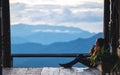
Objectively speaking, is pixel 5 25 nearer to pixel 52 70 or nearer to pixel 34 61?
pixel 52 70

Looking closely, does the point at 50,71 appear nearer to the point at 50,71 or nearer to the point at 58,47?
the point at 50,71

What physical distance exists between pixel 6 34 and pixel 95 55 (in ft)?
9.00

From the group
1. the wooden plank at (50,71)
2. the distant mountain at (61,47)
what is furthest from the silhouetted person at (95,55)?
the distant mountain at (61,47)

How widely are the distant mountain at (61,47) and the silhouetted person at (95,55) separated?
4081 millimetres

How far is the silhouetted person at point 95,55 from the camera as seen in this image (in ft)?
36.9

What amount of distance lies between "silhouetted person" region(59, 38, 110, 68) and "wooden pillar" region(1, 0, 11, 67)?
4.13ft

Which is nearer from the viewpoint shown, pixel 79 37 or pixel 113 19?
pixel 113 19

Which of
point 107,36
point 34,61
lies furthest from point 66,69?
point 34,61

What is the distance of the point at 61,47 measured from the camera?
17984 mm

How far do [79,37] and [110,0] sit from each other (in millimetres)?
4901

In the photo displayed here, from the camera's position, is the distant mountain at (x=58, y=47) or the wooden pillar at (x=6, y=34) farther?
the distant mountain at (x=58, y=47)

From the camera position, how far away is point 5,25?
43.4 ft

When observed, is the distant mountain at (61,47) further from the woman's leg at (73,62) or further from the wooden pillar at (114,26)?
the wooden pillar at (114,26)

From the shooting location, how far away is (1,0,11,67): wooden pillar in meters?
13.2
